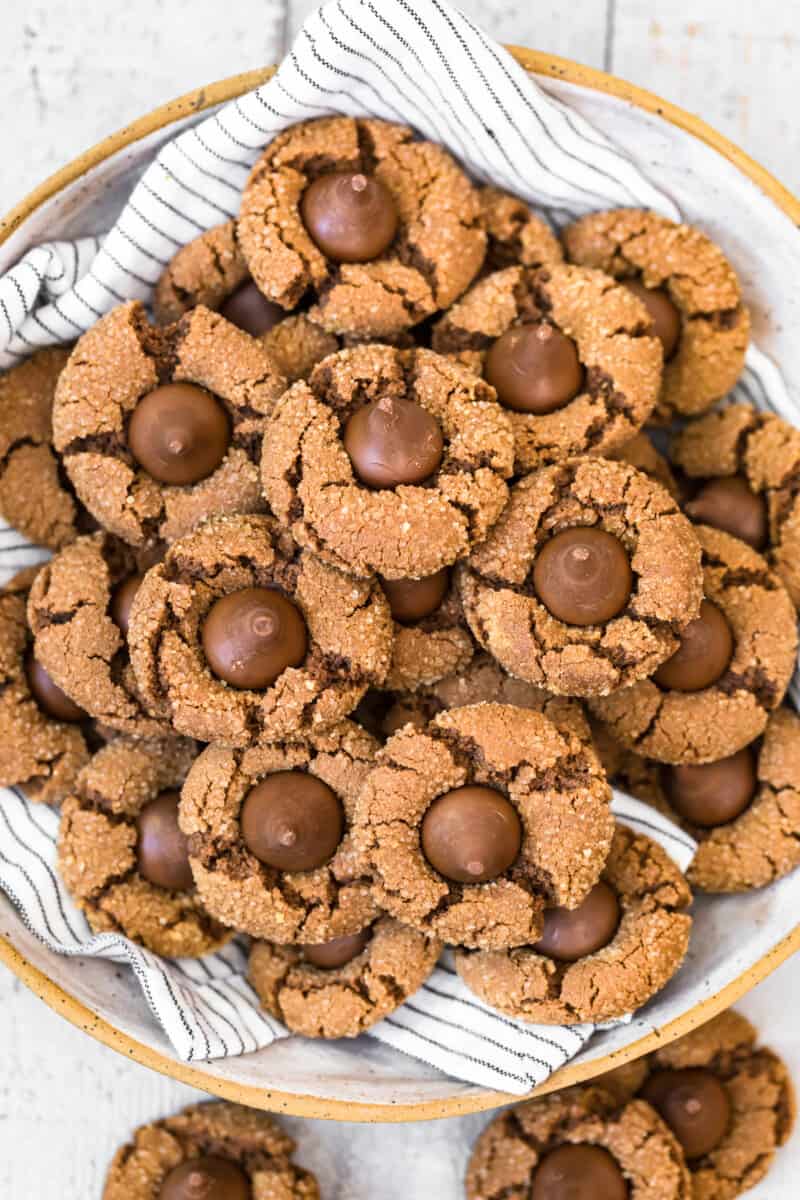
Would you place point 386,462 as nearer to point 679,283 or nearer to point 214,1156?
point 679,283

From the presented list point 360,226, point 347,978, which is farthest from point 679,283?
point 347,978

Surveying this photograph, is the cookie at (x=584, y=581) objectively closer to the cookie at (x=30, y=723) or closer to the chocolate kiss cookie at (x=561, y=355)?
the chocolate kiss cookie at (x=561, y=355)

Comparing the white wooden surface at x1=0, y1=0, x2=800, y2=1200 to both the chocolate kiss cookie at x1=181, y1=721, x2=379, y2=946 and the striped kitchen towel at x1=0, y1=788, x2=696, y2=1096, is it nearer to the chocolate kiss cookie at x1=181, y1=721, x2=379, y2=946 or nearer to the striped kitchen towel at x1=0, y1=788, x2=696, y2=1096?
the striped kitchen towel at x1=0, y1=788, x2=696, y2=1096

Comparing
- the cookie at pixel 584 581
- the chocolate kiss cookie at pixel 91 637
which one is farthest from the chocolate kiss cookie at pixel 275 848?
the cookie at pixel 584 581

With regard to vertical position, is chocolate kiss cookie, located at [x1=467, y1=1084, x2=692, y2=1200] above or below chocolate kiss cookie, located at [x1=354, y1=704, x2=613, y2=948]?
below

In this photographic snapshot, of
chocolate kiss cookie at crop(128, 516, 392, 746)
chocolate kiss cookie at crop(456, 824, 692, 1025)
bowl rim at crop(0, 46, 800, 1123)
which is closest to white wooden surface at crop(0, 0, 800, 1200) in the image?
bowl rim at crop(0, 46, 800, 1123)
